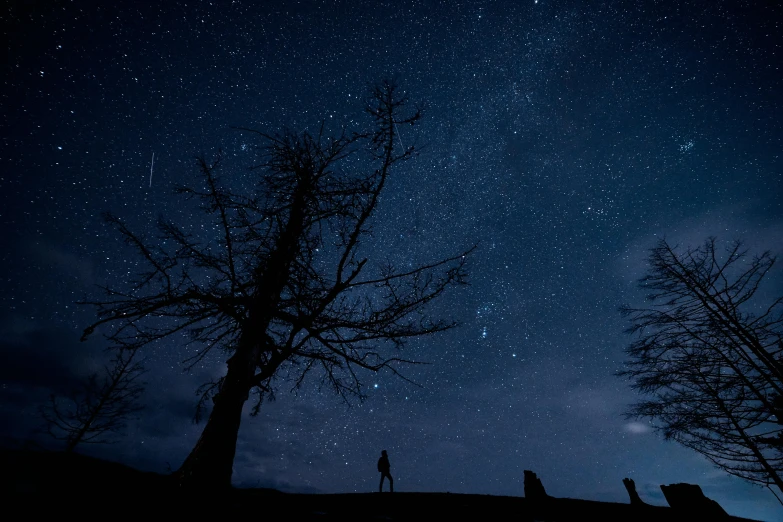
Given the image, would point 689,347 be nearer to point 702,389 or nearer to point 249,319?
point 702,389

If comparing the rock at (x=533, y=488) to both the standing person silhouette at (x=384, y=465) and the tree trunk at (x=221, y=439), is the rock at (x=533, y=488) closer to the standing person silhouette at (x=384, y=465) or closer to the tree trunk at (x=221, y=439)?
the tree trunk at (x=221, y=439)

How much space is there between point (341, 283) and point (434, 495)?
3605mm

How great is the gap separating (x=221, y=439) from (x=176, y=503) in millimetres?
1630

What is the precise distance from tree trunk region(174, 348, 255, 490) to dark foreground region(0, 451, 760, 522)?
0.27 m

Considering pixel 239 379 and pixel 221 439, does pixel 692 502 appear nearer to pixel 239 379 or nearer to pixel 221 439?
pixel 221 439

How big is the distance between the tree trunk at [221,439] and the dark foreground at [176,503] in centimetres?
27

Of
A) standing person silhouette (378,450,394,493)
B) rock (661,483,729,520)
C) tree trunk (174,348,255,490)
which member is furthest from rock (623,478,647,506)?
standing person silhouette (378,450,394,493)

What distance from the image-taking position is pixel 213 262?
559cm

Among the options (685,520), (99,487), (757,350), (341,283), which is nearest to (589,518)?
(685,520)

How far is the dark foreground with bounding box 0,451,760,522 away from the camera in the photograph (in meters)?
1.85

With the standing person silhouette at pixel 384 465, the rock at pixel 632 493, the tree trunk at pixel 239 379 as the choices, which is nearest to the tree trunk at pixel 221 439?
the tree trunk at pixel 239 379

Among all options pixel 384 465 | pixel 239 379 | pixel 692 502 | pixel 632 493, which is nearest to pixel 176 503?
pixel 239 379

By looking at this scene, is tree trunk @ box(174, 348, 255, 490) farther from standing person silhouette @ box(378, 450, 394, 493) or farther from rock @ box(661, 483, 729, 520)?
standing person silhouette @ box(378, 450, 394, 493)

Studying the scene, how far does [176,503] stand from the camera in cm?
243
